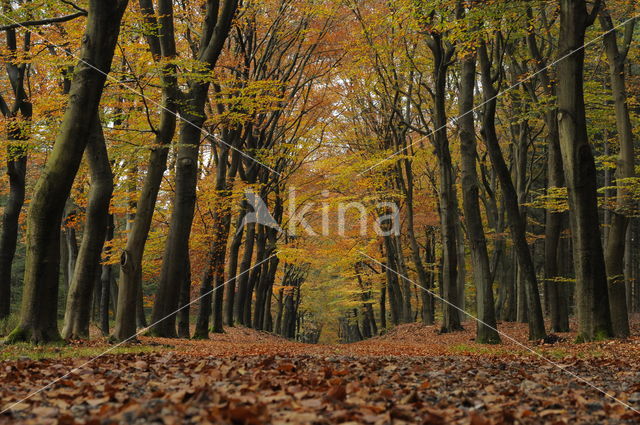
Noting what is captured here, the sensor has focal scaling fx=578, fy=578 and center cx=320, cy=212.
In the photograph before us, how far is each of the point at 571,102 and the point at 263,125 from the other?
12.8m

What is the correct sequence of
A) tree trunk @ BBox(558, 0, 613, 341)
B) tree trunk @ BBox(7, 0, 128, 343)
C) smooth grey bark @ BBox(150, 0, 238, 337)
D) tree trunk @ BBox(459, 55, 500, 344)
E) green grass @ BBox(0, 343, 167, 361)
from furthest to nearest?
tree trunk @ BBox(459, 55, 500, 344) → smooth grey bark @ BBox(150, 0, 238, 337) → tree trunk @ BBox(558, 0, 613, 341) → tree trunk @ BBox(7, 0, 128, 343) → green grass @ BBox(0, 343, 167, 361)

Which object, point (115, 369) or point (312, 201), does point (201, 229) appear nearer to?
point (312, 201)

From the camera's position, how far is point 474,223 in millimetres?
13586

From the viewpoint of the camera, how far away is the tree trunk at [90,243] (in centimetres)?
1103

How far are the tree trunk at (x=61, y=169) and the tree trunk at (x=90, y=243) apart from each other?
221cm

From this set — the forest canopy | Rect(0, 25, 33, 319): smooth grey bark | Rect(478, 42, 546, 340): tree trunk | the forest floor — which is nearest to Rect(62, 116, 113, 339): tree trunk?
the forest canopy

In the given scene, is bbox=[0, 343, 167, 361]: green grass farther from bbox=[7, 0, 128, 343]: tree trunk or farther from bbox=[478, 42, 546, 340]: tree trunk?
bbox=[478, 42, 546, 340]: tree trunk

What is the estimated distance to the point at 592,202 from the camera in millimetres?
10453

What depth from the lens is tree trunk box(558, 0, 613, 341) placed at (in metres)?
10.4

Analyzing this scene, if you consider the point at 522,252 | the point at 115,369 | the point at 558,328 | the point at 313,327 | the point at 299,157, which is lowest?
the point at 313,327

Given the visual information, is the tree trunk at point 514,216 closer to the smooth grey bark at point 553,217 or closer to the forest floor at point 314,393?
the smooth grey bark at point 553,217

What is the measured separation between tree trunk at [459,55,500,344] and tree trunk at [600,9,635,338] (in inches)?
102

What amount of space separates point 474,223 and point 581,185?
338 cm

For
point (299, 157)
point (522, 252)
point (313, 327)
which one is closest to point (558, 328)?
point (522, 252)
